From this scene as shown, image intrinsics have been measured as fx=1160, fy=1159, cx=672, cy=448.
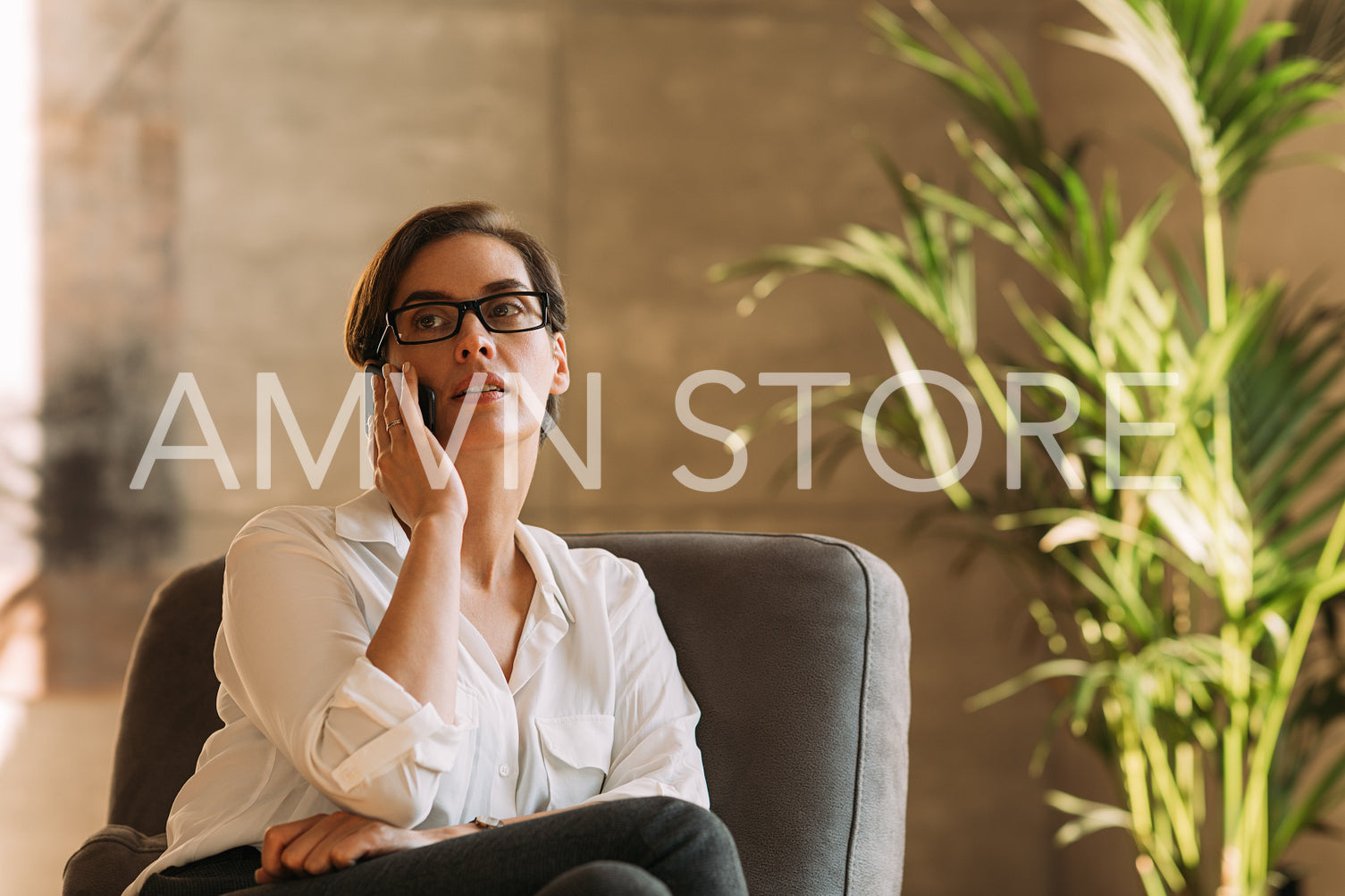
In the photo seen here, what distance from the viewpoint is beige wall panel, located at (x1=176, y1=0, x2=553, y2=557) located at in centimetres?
282

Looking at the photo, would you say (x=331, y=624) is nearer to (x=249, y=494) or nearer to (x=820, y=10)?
(x=249, y=494)

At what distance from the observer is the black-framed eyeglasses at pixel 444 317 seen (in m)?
1.53

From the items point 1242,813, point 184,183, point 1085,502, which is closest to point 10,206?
point 184,183

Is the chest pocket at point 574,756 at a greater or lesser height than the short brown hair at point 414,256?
lesser

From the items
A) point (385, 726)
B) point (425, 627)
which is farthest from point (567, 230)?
point (385, 726)

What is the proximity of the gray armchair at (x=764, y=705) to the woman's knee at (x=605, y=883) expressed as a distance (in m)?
0.48

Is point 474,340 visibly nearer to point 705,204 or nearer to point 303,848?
point 303,848

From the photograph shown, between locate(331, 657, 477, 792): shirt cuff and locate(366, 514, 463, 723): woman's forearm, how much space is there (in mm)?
25

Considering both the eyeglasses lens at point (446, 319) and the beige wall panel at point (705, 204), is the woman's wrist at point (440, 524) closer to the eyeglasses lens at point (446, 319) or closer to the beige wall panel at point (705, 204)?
the eyeglasses lens at point (446, 319)

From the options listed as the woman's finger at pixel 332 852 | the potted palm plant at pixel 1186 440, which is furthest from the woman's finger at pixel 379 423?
the potted palm plant at pixel 1186 440

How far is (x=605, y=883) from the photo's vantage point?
100 centimetres

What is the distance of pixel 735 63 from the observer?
3047 mm

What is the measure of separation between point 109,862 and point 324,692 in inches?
18.0

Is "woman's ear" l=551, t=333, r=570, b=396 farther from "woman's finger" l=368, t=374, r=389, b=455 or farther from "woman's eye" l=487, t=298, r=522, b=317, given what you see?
"woman's finger" l=368, t=374, r=389, b=455
